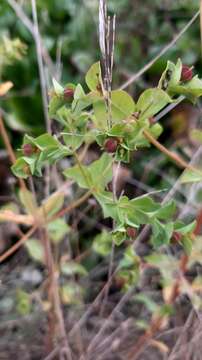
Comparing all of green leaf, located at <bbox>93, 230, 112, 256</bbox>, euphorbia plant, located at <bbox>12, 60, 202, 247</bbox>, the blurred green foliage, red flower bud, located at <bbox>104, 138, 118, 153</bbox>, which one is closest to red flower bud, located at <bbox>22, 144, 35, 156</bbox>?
euphorbia plant, located at <bbox>12, 60, 202, 247</bbox>

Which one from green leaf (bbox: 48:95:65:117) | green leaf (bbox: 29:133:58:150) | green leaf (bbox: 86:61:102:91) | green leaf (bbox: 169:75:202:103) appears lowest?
green leaf (bbox: 169:75:202:103)

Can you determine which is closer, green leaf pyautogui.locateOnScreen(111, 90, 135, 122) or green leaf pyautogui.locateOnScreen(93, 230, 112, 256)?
green leaf pyautogui.locateOnScreen(111, 90, 135, 122)

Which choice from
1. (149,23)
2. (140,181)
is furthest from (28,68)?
(140,181)

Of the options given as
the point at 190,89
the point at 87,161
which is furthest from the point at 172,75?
the point at 87,161

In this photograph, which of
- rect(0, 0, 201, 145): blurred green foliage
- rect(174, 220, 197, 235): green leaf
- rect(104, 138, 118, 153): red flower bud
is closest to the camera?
rect(104, 138, 118, 153): red flower bud

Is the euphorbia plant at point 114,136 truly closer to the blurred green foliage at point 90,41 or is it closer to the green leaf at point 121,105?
the green leaf at point 121,105

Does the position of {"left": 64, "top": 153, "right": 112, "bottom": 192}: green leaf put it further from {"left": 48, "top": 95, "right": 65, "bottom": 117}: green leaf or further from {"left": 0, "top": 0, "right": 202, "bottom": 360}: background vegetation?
{"left": 0, "top": 0, "right": 202, "bottom": 360}: background vegetation

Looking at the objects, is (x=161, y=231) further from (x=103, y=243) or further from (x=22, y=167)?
(x=103, y=243)
